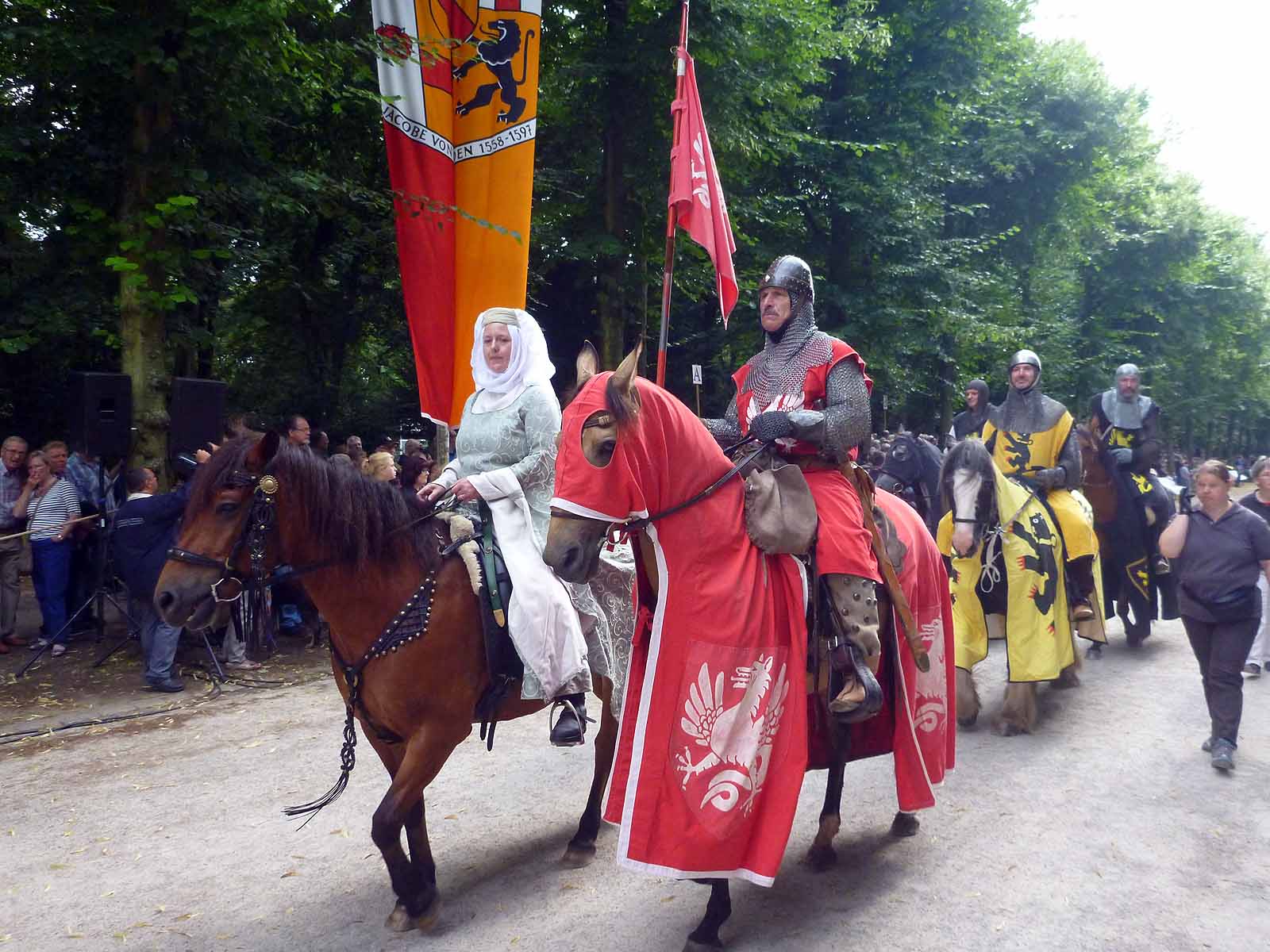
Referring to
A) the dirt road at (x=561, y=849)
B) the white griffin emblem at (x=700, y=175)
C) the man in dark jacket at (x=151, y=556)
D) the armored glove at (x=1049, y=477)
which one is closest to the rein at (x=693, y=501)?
the dirt road at (x=561, y=849)

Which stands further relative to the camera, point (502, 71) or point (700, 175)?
point (502, 71)

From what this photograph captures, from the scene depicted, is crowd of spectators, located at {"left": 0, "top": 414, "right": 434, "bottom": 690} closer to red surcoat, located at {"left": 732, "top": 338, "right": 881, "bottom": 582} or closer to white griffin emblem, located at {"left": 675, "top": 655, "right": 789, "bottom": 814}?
red surcoat, located at {"left": 732, "top": 338, "right": 881, "bottom": 582}

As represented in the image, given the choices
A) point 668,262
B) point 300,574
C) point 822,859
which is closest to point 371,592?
point 300,574

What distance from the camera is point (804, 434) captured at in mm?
3613

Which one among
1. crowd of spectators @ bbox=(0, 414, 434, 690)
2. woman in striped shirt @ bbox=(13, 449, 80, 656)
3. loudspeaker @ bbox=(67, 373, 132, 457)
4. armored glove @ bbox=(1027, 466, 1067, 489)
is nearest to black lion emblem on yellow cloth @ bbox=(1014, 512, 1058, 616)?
armored glove @ bbox=(1027, 466, 1067, 489)

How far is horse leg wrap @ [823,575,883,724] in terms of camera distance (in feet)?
12.1

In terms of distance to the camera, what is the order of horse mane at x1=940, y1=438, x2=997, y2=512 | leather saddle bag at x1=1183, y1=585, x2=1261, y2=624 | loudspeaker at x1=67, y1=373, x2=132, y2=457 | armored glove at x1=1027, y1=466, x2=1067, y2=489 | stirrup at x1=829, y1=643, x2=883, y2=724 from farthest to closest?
loudspeaker at x1=67, y1=373, x2=132, y2=457 → armored glove at x1=1027, y1=466, x2=1067, y2=489 → horse mane at x1=940, y1=438, x2=997, y2=512 → leather saddle bag at x1=1183, y1=585, x2=1261, y2=624 → stirrup at x1=829, y1=643, x2=883, y2=724

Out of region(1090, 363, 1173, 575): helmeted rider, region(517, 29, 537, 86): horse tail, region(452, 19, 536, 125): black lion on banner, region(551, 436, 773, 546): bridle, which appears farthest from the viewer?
region(517, 29, 537, 86): horse tail

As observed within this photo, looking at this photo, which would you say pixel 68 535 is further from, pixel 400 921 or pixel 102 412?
pixel 400 921

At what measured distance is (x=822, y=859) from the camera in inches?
171

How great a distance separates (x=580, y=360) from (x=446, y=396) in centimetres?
703

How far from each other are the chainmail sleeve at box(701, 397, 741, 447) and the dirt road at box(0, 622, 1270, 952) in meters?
1.97

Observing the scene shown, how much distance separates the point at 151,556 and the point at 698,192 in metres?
5.04

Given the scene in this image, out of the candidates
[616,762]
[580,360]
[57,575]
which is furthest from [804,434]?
[57,575]
